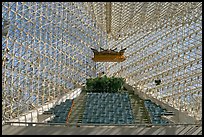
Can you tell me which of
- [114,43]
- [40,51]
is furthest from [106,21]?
[40,51]

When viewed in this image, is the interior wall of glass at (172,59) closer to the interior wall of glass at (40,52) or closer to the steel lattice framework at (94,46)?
the steel lattice framework at (94,46)

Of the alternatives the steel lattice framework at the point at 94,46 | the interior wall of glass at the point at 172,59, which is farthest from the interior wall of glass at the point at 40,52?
the interior wall of glass at the point at 172,59

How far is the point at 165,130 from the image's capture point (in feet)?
29.0

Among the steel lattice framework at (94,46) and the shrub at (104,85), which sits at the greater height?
the steel lattice framework at (94,46)

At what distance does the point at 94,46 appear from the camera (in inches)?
1681

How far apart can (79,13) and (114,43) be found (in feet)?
40.9

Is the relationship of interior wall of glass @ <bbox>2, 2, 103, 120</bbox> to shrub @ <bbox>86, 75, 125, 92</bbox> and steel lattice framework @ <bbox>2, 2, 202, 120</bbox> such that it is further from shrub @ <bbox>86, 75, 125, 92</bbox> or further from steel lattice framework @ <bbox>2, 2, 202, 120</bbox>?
shrub @ <bbox>86, 75, 125, 92</bbox>

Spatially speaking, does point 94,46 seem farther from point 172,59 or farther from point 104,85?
point 172,59

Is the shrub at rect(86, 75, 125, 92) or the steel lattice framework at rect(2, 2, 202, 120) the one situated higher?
the steel lattice framework at rect(2, 2, 202, 120)

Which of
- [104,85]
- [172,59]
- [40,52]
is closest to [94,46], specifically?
[104,85]

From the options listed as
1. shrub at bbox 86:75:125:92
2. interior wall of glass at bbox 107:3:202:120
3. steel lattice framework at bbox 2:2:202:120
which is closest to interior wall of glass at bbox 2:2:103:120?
steel lattice framework at bbox 2:2:202:120

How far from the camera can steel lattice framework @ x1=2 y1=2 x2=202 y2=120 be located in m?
22.1

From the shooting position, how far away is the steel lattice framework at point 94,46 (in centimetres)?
2209

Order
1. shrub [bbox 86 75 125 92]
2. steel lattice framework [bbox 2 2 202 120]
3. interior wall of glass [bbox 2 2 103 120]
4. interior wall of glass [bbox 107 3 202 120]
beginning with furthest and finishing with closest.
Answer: shrub [bbox 86 75 125 92], interior wall of glass [bbox 107 3 202 120], steel lattice framework [bbox 2 2 202 120], interior wall of glass [bbox 2 2 103 120]
